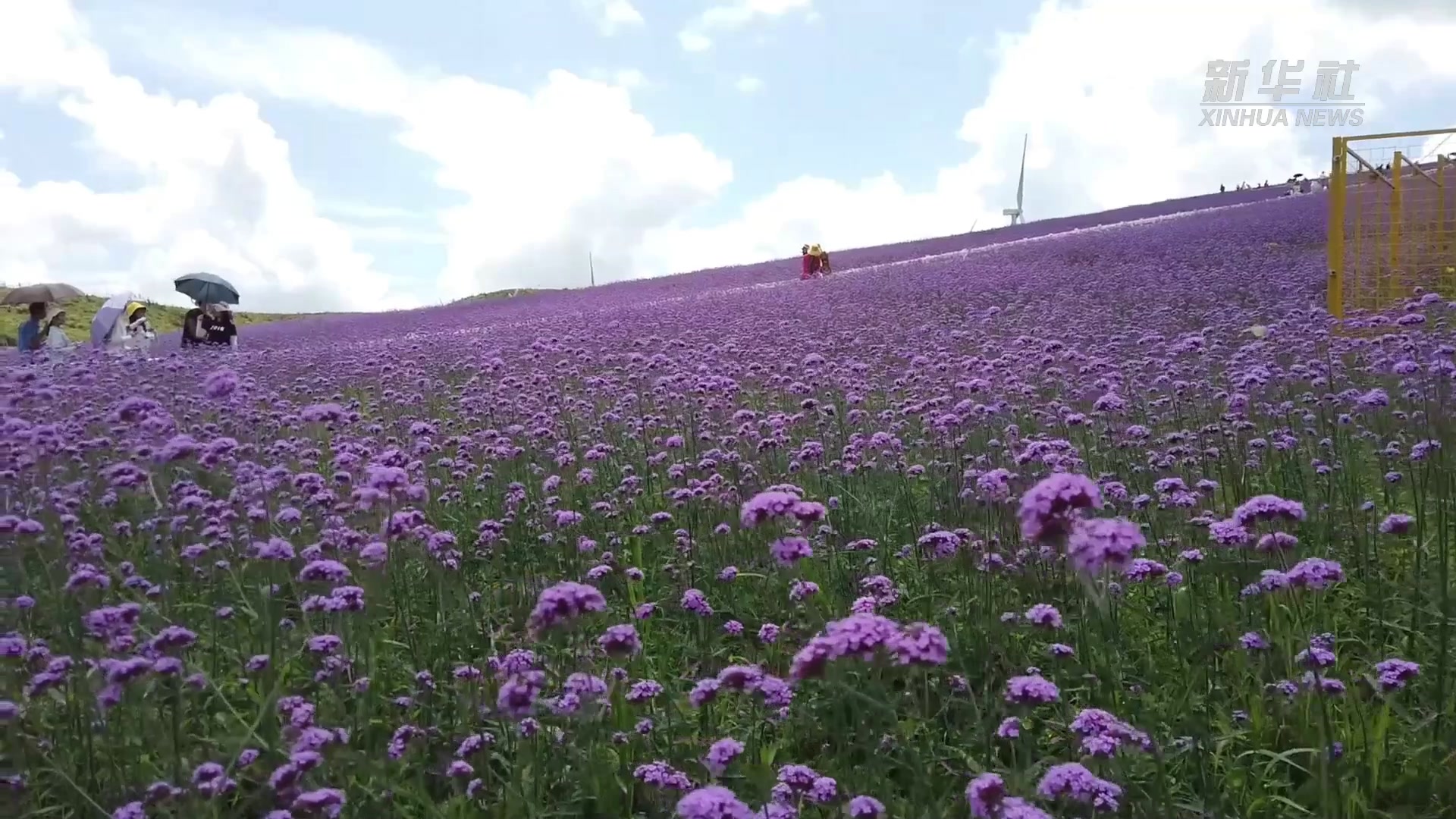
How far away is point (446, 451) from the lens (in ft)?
22.9

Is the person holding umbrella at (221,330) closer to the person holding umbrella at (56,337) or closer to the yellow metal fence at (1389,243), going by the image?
the person holding umbrella at (56,337)

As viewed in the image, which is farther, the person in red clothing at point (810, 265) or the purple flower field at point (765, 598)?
the person in red clothing at point (810, 265)

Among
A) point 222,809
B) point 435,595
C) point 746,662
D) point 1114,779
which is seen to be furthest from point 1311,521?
point 222,809

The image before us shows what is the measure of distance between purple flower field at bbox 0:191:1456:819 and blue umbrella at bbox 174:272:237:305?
11316 millimetres

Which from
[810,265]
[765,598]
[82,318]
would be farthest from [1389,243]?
[82,318]

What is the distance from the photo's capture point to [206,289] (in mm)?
18062

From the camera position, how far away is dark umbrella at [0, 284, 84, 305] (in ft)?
50.5

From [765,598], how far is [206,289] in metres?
17.6

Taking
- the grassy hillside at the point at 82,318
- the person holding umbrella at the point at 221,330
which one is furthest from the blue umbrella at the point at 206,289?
the grassy hillside at the point at 82,318

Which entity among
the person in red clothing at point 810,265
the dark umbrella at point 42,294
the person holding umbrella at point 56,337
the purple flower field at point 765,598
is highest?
the person in red clothing at point 810,265

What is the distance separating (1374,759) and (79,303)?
45161 millimetres

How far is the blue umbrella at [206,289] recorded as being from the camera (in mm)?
17875

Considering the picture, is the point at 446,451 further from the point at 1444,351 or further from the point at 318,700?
the point at 1444,351

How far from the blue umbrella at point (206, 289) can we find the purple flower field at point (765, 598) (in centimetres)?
1132
